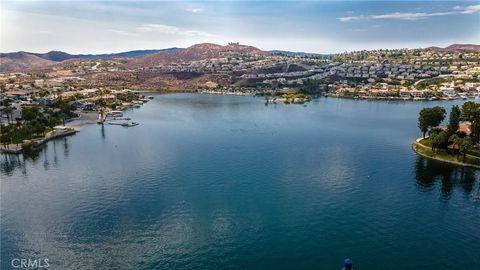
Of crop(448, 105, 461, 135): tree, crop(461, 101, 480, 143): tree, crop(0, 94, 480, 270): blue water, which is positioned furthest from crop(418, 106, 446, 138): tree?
crop(0, 94, 480, 270): blue water

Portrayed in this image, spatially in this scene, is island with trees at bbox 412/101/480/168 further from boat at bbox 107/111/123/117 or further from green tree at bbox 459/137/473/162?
boat at bbox 107/111/123/117

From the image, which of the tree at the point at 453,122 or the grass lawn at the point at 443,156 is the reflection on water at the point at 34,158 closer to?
the grass lawn at the point at 443,156

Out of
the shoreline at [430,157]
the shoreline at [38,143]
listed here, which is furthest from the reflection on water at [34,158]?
the shoreline at [430,157]

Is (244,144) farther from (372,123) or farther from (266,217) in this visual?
(372,123)

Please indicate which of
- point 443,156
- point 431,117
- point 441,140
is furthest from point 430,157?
point 431,117

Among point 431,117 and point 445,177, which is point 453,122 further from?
point 445,177

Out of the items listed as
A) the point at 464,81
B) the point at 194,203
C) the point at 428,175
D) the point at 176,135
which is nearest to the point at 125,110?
the point at 176,135
